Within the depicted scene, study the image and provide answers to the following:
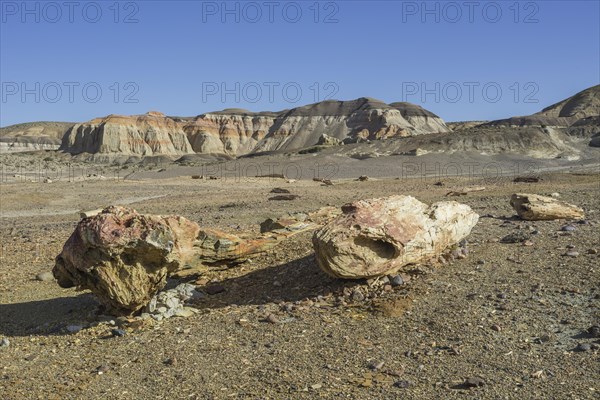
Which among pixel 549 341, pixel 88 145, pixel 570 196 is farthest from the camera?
pixel 88 145

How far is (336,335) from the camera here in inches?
249

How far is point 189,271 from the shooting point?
8.43 m

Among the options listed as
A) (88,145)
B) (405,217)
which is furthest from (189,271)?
(88,145)

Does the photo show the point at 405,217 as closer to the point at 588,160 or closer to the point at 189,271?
the point at 189,271

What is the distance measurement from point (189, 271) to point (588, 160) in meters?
51.8

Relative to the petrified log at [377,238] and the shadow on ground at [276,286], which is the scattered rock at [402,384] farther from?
the shadow on ground at [276,286]

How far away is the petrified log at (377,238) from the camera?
23.5ft

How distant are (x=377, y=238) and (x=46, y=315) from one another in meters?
4.70

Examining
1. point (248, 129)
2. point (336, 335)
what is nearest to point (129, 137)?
point (248, 129)

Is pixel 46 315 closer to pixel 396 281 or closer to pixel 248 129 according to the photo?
pixel 396 281

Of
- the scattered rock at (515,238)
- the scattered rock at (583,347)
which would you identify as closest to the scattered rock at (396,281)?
the scattered rock at (583,347)

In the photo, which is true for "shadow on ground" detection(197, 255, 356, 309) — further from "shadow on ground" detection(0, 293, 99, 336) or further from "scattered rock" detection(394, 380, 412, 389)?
"scattered rock" detection(394, 380, 412, 389)

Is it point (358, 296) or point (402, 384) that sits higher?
point (358, 296)

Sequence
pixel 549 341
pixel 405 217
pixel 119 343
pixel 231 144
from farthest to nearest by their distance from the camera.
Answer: pixel 231 144
pixel 405 217
pixel 119 343
pixel 549 341
